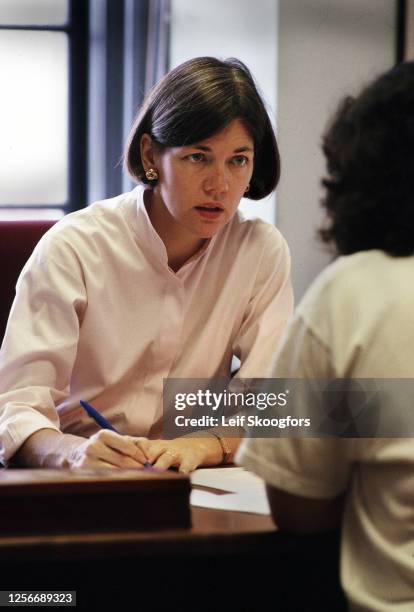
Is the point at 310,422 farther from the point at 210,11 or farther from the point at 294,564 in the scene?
the point at 210,11

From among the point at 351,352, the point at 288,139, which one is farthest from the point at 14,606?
the point at 288,139

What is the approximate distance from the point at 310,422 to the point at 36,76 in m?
2.52

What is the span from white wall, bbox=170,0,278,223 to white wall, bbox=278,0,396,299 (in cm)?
7

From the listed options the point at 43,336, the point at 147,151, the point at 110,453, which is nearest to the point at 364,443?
the point at 110,453

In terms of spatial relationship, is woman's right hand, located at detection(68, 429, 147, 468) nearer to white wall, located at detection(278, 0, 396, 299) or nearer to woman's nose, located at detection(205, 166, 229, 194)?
woman's nose, located at detection(205, 166, 229, 194)

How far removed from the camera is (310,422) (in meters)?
1.13

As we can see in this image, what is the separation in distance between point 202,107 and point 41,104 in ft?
5.37

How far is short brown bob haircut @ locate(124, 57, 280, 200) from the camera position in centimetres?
189

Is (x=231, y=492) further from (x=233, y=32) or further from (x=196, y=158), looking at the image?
(x=233, y=32)

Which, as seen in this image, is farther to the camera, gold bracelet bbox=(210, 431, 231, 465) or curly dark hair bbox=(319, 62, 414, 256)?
gold bracelet bbox=(210, 431, 231, 465)

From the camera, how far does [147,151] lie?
2.04 m

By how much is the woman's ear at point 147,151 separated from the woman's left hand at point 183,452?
0.57 metres

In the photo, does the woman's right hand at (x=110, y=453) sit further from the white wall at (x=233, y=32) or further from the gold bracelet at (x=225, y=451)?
the white wall at (x=233, y=32)

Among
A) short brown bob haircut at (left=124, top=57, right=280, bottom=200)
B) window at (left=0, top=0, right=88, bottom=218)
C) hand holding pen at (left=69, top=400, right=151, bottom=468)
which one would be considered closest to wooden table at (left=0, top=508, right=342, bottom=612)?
hand holding pen at (left=69, top=400, right=151, bottom=468)
